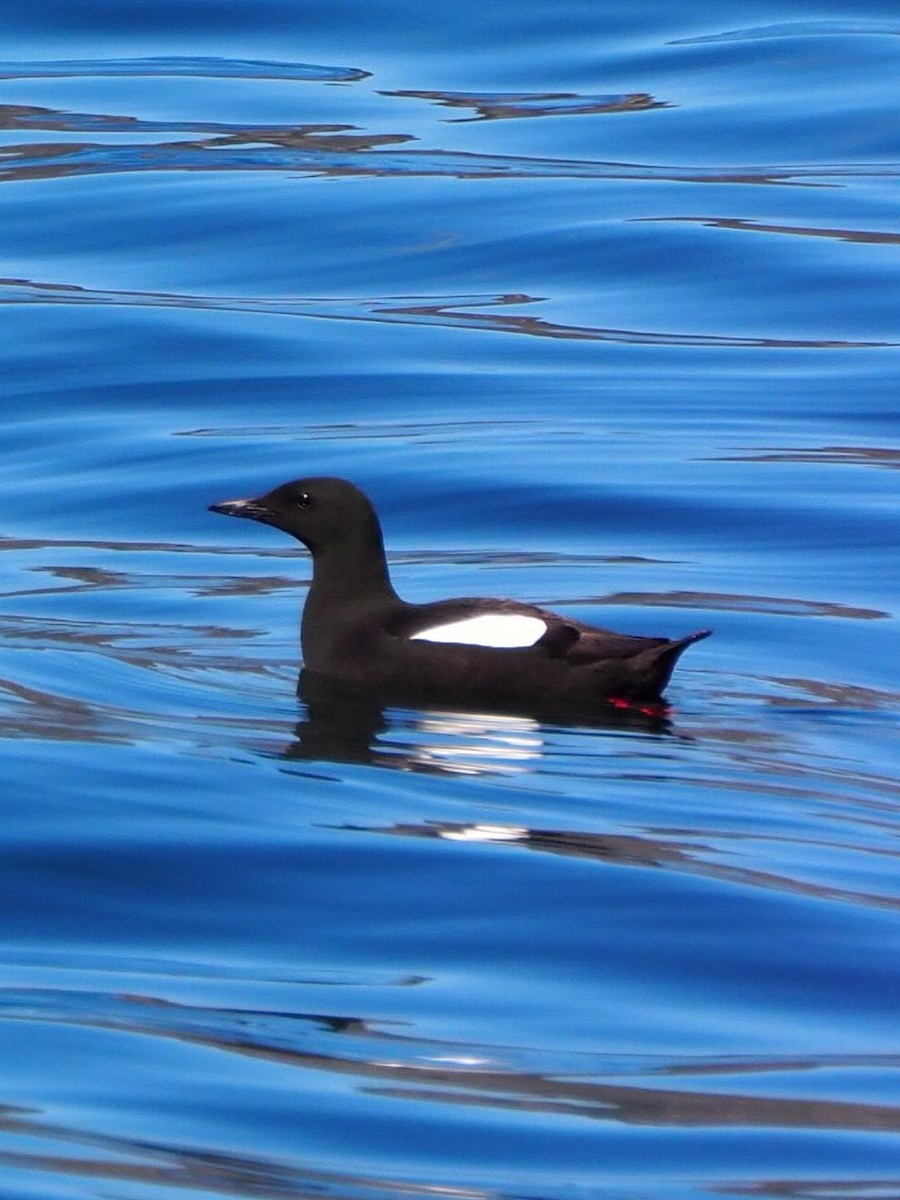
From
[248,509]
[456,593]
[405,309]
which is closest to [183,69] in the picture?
[405,309]

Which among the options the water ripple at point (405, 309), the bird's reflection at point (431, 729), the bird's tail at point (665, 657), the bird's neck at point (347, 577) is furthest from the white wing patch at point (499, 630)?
the water ripple at point (405, 309)

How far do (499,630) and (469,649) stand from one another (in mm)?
119

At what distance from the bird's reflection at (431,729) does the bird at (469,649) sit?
0.06 meters

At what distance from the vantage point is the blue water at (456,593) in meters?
4.77

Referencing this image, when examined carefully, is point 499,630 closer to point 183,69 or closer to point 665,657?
point 665,657

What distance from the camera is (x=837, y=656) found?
866cm

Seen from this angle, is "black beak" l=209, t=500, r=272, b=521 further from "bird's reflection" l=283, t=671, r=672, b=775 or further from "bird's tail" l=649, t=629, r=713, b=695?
"bird's tail" l=649, t=629, r=713, b=695

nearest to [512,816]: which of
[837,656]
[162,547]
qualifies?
[837,656]

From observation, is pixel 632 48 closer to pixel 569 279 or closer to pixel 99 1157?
pixel 569 279

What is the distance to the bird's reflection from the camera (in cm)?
729

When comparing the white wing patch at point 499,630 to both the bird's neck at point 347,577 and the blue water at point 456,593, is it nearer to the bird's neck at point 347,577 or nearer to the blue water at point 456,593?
the blue water at point 456,593

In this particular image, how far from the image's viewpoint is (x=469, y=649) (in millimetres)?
7770

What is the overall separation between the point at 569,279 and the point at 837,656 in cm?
803

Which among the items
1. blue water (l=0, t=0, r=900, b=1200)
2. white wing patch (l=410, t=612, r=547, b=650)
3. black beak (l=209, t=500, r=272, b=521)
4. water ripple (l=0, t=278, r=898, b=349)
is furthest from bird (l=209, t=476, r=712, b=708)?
water ripple (l=0, t=278, r=898, b=349)
